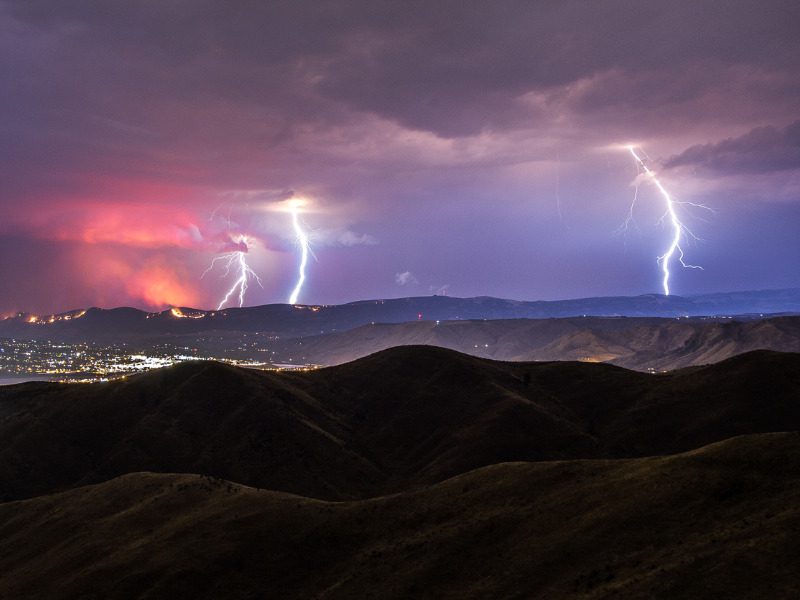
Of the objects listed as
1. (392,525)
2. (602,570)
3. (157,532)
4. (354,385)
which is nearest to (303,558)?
(392,525)

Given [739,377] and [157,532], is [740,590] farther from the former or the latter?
[739,377]

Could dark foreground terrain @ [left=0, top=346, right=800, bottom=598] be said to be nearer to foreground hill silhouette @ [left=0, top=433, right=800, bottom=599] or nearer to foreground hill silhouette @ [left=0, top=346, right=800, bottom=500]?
foreground hill silhouette @ [left=0, top=433, right=800, bottom=599]

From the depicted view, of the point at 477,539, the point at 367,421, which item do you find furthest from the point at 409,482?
the point at 477,539

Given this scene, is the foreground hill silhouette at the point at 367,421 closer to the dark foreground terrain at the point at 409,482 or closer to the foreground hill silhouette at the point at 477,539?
the dark foreground terrain at the point at 409,482

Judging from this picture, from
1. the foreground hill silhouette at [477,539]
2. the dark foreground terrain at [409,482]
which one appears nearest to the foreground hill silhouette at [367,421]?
the dark foreground terrain at [409,482]

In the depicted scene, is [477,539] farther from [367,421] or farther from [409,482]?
[367,421]

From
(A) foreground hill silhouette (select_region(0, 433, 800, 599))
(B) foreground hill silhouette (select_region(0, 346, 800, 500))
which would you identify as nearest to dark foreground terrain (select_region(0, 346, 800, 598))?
(A) foreground hill silhouette (select_region(0, 433, 800, 599))
